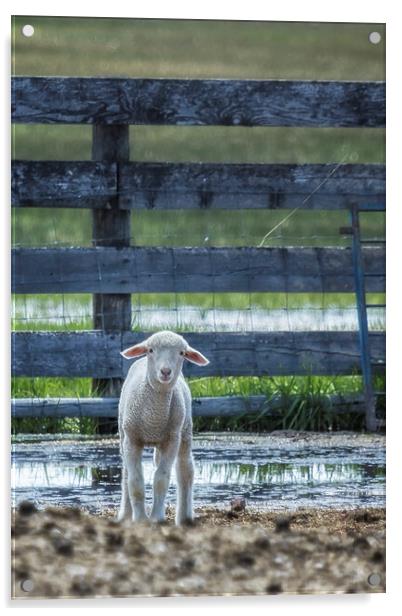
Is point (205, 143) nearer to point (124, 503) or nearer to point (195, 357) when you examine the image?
point (195, 357)

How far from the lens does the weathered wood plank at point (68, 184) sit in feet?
13.8

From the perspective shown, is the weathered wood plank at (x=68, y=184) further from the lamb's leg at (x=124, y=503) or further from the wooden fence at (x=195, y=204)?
the lamb's leg at (x=124, y=503)

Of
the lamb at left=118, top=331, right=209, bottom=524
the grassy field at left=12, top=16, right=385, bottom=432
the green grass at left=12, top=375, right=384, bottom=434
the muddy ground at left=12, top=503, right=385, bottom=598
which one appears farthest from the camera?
the green grass at left=12, top=375, right=384, bottom=434

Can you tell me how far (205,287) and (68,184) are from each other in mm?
497

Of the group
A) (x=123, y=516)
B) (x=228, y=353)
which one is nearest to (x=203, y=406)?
(x=228, y=353)

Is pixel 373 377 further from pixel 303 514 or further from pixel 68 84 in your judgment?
pixel 68 84

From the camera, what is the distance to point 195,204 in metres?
4.36

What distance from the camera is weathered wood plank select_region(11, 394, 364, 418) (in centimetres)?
423

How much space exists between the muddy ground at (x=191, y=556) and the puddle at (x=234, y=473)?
58 mm

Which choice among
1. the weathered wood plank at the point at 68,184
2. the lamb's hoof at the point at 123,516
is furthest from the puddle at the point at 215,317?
the lamb's hoof at the point at 123,516

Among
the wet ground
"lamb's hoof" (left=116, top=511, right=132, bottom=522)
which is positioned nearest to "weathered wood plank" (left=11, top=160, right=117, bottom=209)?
the wet ground

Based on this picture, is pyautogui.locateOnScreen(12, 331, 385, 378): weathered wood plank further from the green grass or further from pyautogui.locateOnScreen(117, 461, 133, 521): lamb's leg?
pyautogui.locateOnScreen(117, 461, 133, 521): lamb's leg

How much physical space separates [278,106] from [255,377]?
806 mm
